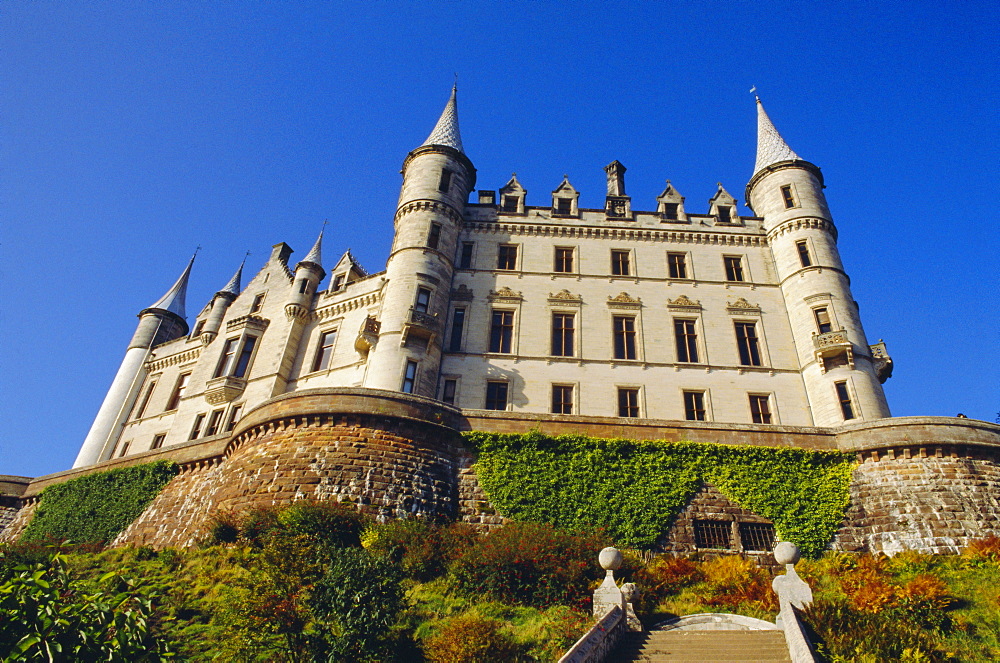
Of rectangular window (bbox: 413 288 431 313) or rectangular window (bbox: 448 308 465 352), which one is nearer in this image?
rectangular window (bbox: 413 288 431 313)

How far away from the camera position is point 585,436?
871 inches

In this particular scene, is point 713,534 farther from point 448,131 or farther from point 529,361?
point 448,131

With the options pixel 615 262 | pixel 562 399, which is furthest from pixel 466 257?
pixel 562 399

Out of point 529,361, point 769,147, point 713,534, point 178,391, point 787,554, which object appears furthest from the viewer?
point 178,391

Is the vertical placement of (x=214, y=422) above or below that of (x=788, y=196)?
below

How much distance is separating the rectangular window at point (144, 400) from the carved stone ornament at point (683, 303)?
32522mm

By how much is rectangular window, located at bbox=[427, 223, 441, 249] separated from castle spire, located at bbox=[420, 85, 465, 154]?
5.90 meters

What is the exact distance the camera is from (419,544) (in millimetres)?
16844

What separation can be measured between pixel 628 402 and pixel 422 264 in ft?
38.8

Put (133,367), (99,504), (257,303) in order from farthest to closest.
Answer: (133,367)
(257,303)
(99,504)

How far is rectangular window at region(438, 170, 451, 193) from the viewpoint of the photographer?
34125mm

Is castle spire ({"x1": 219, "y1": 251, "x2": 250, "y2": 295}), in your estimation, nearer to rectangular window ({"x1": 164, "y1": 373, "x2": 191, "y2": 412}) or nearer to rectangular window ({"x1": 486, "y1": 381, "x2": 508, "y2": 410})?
rectangular window ({"x1": 164, "y1": 373, "x2": 191, "y2": 412})

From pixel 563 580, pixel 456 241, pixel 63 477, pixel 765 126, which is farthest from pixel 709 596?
pixel 765 126

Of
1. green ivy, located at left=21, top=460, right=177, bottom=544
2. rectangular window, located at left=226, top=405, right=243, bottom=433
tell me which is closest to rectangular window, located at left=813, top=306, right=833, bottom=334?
green ivy, located at left=21, top=460, right=177, bottom=544
